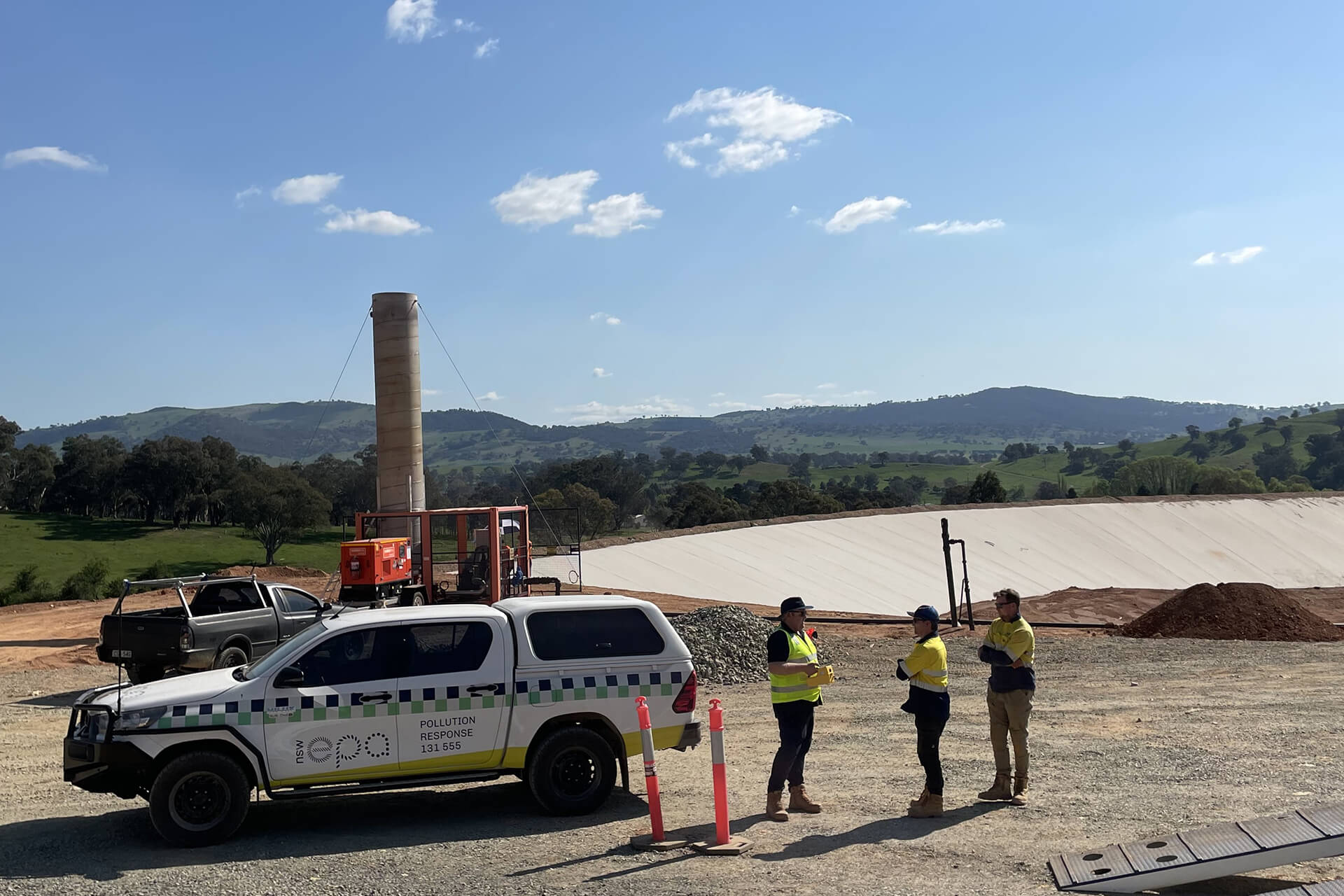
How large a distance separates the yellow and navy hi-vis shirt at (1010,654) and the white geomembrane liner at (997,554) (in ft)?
96.6

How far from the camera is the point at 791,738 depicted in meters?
9.61

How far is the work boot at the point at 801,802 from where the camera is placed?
32.4 feet

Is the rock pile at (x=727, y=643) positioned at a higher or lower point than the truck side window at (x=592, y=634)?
lower

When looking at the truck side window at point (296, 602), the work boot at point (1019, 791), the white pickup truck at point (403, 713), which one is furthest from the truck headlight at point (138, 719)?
the truck side window at point (296, 602)

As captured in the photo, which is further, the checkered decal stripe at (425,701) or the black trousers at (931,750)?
the black trousers at (931,750)

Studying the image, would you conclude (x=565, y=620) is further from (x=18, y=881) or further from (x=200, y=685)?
(x=18, y=881)

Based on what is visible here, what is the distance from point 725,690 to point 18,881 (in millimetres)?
12264

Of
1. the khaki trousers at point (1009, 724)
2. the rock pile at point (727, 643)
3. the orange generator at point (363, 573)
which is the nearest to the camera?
the khaki trousers at point (1009, 724)

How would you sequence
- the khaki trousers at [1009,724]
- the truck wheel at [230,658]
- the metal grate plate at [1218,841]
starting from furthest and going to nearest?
1. the truck wheel at [230,658]
2. the khaki trousers at [1009,724]
3. the metal grate plate at [1218,841]

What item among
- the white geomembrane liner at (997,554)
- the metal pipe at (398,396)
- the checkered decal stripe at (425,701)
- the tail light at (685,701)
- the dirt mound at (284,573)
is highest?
the metal pipe at (398,396)

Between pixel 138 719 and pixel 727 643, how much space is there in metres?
13.4

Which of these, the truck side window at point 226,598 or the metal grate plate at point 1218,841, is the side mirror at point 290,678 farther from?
the truck side window at point 226,598

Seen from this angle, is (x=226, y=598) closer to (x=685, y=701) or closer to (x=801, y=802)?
(x=685, y=701)

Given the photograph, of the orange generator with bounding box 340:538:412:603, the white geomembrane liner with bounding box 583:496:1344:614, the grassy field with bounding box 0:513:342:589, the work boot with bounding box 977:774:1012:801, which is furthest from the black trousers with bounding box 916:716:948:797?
the grassy field with bounding box 0:513:342:589
